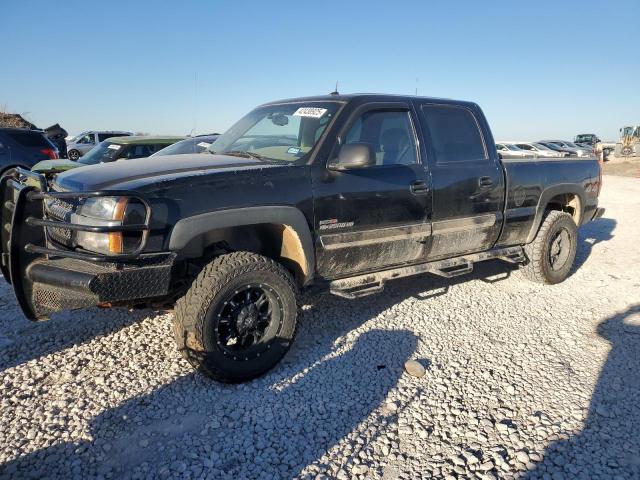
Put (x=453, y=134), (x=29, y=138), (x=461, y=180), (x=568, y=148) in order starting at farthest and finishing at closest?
(x=568, y=148) → (x=29, y=138) → (x=453, y=134) → (x=461, y=180)

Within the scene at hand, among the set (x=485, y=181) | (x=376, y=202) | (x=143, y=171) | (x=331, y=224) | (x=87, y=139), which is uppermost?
(x=87, y=139)

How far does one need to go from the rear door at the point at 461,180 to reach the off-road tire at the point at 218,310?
1683mm

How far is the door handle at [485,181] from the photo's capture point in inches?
177

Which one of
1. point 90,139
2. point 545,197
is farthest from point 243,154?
point 90,139

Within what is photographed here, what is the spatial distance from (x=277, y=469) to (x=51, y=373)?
1835 millimetres

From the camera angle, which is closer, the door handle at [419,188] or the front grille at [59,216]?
the front grille at [59,216]

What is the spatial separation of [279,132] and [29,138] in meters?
8.42

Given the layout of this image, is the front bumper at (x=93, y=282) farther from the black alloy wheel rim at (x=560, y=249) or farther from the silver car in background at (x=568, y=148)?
the silver car in background at (x=568, y=148)

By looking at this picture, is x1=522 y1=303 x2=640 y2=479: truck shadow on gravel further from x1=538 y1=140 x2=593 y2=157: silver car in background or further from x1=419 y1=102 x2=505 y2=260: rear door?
x1=538 y1=140 x2=593 y2=157: silver car in background

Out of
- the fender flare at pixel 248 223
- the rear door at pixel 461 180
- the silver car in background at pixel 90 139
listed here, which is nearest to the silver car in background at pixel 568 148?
the silver car in background at pixel 90 139

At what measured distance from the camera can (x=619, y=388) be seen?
325 cm

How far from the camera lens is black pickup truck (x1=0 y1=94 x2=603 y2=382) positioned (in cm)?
285

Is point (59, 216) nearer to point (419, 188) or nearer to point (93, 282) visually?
point (93, 282)

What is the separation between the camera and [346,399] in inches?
121
